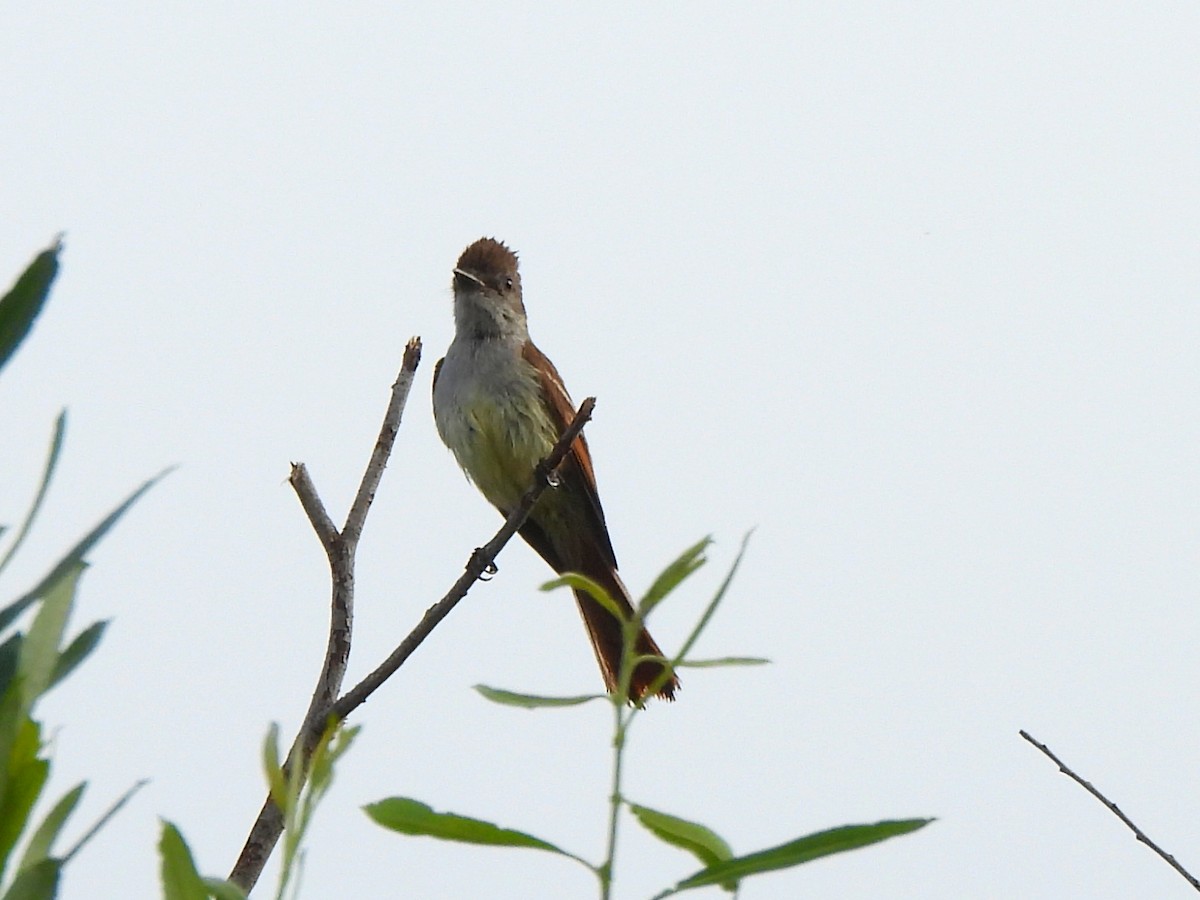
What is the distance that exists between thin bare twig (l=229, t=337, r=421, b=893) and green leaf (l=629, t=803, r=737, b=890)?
1.47 metres

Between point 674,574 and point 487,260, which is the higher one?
point 487,260

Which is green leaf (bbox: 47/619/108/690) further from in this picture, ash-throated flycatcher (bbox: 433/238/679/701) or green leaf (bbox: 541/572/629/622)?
ash-throated flycatcher (bbox: 433/238/679/701)

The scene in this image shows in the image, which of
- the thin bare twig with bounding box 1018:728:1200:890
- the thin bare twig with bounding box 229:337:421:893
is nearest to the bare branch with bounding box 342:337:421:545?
the thin bare twig with bounding box 229:337:421:893

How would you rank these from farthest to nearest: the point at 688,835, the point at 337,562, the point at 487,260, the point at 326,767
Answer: the point at 487,260, the point at 337,562, the point at 688,835, the point at 326,767

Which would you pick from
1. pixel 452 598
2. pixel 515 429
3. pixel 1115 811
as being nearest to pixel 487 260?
pixel 515 429

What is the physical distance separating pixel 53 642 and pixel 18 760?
0.07m

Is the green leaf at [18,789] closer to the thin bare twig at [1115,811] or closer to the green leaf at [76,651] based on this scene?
the green leaf at [76,651]

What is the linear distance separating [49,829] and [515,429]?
6.75 meters

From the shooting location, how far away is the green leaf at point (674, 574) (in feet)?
3.56

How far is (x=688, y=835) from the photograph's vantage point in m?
1.15

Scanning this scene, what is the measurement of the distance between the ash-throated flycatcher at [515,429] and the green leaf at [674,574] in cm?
610

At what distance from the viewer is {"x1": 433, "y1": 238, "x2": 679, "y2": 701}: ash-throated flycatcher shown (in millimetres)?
7590

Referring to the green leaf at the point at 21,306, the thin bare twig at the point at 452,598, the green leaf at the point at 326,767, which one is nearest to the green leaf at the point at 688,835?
the green leaf at the point at 326,767

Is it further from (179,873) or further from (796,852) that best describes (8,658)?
(796,852)
